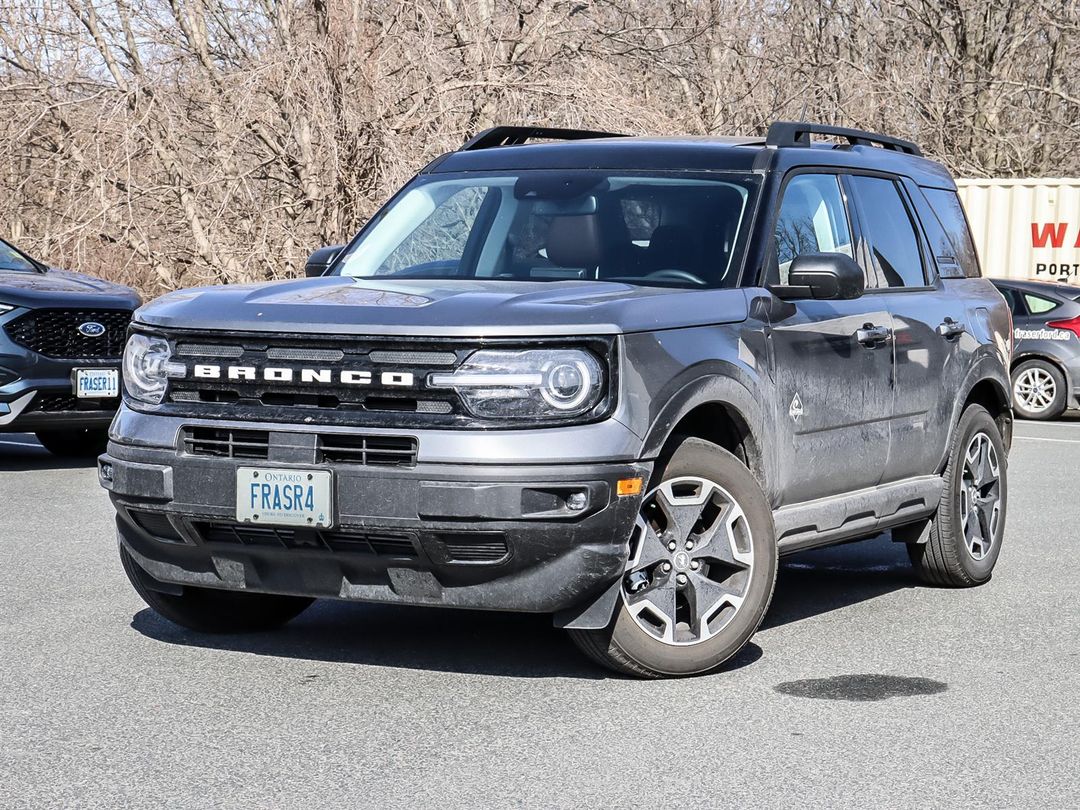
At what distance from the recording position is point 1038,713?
5363mm

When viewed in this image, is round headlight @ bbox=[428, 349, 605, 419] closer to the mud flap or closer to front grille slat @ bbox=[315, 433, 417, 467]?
front grille slat @ bbox=[315, 433, 417, 467]

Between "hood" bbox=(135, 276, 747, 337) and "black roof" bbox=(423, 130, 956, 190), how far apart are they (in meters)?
0.81

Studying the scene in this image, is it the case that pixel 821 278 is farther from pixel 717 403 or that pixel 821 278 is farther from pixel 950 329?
pixel 950 329

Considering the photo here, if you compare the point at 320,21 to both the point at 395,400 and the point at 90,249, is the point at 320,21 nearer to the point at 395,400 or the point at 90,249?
the point at 90,249

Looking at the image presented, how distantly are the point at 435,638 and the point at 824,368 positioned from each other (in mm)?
1779

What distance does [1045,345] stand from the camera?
1814cm

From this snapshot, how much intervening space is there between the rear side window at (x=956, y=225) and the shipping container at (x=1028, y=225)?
1553cm

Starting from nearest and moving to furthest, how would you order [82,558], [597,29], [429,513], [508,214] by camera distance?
1. [429,513]
2. [508,214]
3. [82,558]
4. [597,29]

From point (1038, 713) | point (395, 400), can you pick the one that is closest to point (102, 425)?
point (395, 400)

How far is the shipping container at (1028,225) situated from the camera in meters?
23.4

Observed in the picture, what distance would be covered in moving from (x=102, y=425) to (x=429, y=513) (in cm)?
728

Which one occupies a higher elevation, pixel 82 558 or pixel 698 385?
pixel 698 385

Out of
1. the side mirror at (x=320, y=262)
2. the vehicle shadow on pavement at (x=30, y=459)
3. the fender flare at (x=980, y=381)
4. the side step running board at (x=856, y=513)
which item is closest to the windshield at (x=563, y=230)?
the side mirror at (x=320, y=262)

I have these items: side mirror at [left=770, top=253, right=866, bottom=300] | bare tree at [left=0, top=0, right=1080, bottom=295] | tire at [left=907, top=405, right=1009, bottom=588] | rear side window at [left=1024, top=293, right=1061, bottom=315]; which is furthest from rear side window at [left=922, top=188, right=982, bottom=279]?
bare tree at [left=0, top=0, right=1080, bottom=295]
